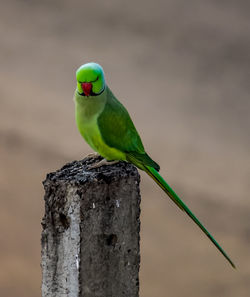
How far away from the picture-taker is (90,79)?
320 centimetres

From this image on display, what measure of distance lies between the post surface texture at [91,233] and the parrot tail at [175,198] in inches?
14.4

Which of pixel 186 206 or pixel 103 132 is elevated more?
pixel 103 132

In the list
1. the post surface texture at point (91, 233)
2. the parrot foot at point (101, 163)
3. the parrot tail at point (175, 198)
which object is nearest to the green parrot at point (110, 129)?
the parrot tail at point (175, 198)

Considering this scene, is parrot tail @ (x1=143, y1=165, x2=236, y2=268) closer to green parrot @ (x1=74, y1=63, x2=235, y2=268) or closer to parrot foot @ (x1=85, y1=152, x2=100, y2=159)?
green parrot @ (x1=74, y1=63, x2=235, y2=268)

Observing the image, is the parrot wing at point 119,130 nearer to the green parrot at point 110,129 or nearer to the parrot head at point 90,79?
the green parrot at point 110,129

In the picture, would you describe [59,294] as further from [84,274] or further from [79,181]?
[79,181]

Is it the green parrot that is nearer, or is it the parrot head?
the parrot head

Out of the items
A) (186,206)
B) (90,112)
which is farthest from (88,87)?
(186,206)

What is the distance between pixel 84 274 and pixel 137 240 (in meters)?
0.37

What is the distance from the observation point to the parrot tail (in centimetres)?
299

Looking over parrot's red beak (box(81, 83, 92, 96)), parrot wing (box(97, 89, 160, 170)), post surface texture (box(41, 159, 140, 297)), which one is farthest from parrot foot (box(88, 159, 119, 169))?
parrot's red beak (box(81, 83, 92, 96))

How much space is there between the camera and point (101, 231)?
2.74m

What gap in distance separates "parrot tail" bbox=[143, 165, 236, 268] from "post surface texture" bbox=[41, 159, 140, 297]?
0.37m

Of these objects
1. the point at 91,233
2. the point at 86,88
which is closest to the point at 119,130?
the point at 86,88
